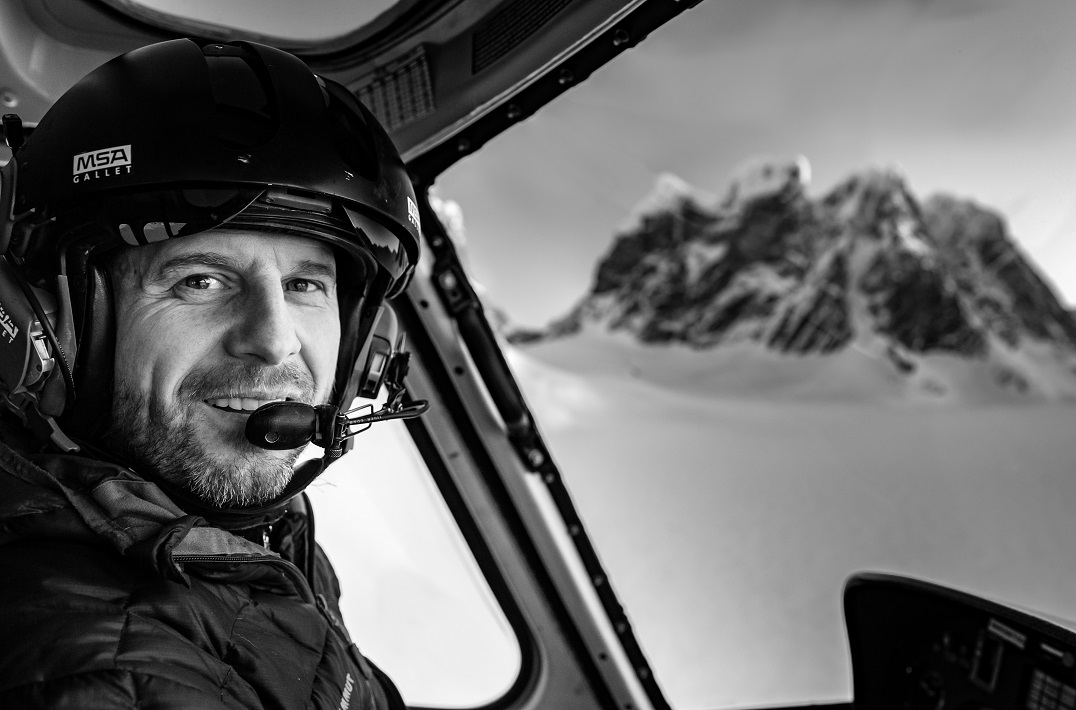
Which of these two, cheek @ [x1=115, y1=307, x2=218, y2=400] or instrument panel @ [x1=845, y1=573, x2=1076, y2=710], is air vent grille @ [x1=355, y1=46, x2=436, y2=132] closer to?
cheek @ [x1=115, y1=307, x2=218, y2=400]

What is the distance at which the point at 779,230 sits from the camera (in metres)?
26.5

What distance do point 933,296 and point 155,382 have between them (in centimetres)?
2241

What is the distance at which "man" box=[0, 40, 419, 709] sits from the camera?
2.49ft

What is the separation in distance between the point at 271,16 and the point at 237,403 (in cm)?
88

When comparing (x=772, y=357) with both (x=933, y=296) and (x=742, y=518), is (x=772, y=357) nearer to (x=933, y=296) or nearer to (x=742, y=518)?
(x=933, y=296)

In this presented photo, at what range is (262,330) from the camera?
3.03 feet

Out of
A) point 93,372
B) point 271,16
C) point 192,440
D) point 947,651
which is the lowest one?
point 947,651

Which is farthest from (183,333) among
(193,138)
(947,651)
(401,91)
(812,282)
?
(812,282)

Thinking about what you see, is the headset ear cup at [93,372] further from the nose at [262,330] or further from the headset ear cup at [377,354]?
the headset ear cup at [377,354]

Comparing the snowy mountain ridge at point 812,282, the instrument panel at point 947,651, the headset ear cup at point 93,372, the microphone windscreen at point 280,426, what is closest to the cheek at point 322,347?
the microphone windscreen at point 280,426

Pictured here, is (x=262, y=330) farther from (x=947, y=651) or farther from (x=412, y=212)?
(x=947, y=651)

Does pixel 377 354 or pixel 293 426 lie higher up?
pixel 377 354

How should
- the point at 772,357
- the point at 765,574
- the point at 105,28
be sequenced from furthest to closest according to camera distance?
the point at 772,357 → the point at 765,574 → the point at 105,28

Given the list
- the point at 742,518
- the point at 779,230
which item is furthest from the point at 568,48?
the point at 779,230
